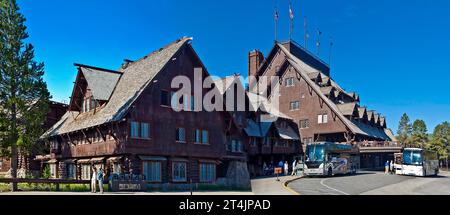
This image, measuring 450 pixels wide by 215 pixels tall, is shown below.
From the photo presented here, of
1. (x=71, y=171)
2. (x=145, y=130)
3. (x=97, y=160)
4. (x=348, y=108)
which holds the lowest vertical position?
(x=71, y=171)

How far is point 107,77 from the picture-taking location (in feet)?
144

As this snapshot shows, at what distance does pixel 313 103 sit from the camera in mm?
73875

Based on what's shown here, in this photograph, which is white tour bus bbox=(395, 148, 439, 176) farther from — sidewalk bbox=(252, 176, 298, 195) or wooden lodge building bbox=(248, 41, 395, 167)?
sidewalk bbox=(252, 176, 298, 195)

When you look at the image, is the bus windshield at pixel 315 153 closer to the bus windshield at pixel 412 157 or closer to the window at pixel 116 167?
the bus windshield at pixel 412 157

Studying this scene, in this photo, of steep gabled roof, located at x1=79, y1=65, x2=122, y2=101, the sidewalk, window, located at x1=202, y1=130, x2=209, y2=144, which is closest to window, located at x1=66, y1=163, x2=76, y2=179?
steep gabled roof, located at x1=79, y1=65, x2=122, y2=101

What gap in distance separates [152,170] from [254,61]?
153 ft

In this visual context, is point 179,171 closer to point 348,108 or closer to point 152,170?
point 152,170

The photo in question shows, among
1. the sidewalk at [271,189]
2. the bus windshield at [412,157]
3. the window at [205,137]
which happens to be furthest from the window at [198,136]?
the bus windshield at [412,157]

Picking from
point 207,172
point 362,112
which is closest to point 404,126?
point 362,112

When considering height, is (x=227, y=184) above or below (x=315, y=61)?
below

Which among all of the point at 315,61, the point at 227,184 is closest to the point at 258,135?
the point at 227,184

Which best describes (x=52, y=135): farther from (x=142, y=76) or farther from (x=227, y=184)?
(x=227, y=184)

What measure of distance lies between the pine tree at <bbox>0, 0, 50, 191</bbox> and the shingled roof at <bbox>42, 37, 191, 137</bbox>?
196 inches
